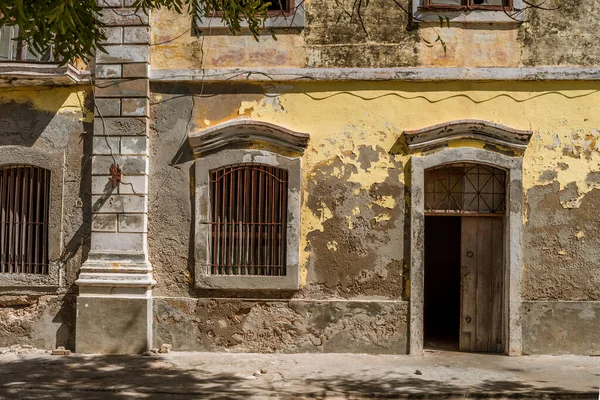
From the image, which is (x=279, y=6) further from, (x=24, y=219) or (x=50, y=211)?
(x=24, y=219)

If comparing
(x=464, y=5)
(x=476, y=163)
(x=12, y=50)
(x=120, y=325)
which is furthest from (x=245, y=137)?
(x=12, y=50)

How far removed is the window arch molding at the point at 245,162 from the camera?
29.2 ft

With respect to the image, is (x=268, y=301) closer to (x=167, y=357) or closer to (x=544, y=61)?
(x=167, y=357)

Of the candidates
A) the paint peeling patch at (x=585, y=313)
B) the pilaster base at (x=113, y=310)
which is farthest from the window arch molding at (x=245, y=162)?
the paint peeling patch at (x=585, y=313)

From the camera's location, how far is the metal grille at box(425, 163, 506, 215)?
29.8 ft

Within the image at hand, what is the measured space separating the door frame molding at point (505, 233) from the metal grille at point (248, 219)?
1797 millimetres

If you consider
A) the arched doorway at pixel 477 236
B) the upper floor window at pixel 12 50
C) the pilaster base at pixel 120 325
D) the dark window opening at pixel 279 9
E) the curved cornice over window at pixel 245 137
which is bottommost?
the pilaster base at pixel 120 325

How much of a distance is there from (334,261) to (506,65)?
355 cm

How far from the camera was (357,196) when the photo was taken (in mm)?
8977

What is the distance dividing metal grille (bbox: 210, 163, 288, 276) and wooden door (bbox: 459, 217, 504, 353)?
2.63m

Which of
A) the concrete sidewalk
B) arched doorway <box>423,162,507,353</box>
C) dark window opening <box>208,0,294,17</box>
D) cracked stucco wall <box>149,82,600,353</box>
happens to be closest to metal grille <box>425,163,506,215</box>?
arched doorway <box>423,162,507,353</box>

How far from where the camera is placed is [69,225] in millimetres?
9203

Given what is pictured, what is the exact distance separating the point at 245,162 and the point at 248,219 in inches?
31.4

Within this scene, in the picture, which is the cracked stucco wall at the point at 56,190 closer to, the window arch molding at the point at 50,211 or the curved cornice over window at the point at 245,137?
the window arch molding at the point at 50,211
